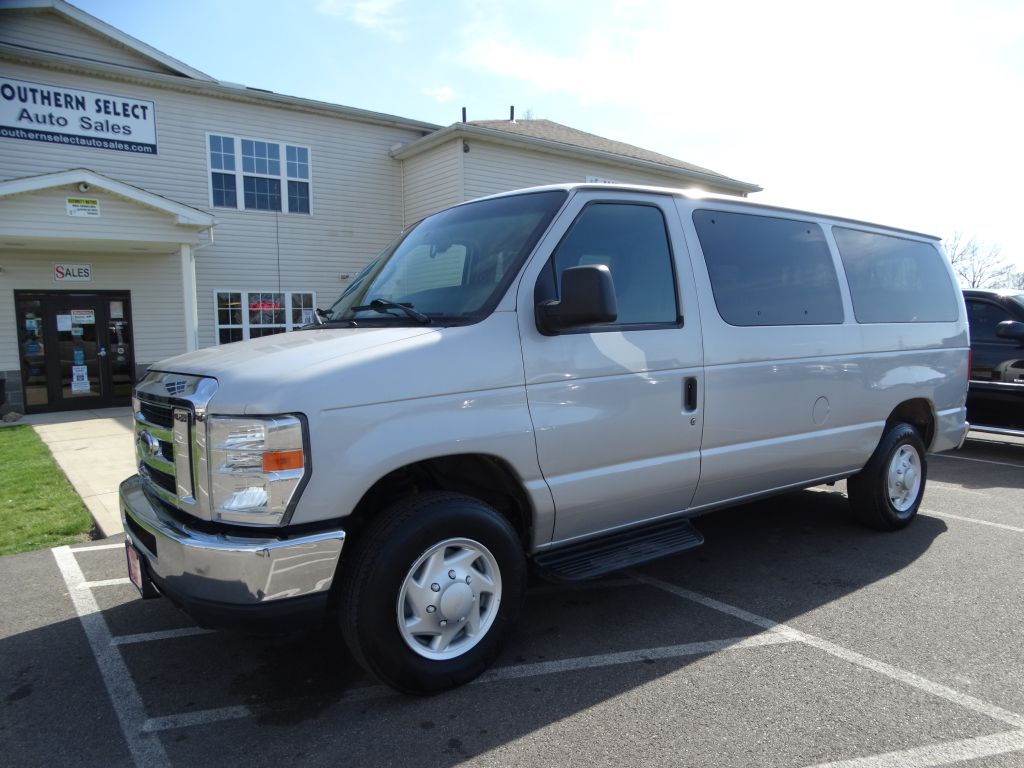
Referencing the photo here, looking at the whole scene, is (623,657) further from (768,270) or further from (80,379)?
(80,379)

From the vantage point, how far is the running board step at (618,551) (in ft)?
10.9

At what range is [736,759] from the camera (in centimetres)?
253

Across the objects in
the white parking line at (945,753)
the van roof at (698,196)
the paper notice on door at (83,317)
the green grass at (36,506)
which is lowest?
the white parking line at (945,753)

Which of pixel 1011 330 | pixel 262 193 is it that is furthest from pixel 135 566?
pixel 262 193

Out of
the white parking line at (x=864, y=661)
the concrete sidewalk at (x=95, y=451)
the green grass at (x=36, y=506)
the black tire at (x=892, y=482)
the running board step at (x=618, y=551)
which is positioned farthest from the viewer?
the concrete sidewalk at (x=95, y=451)

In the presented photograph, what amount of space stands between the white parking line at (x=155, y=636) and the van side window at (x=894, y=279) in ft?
15.1

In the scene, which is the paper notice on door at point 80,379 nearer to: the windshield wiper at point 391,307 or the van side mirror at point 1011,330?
the windshield wiper at point 391,307

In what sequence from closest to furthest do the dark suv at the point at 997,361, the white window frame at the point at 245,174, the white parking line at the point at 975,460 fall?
the white parking line at the point at 975,460
the dark suv at the point at 997,361
the white window frame at the point at 245,174

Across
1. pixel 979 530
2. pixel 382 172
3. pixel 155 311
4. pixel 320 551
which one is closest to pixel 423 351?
pixel 320 551

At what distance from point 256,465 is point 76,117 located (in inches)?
530

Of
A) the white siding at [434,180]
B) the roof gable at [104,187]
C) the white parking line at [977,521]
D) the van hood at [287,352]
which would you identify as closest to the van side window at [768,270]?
the van hood at [287,352]

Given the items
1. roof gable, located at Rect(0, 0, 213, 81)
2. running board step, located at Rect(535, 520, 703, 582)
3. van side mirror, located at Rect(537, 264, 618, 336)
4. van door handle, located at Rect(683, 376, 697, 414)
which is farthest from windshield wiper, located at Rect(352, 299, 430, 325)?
roof gable, located at Rect(0, 0, 213, 81)

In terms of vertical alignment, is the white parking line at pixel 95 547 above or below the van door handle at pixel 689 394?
below

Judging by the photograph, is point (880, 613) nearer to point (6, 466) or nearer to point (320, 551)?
point (320, 551)
